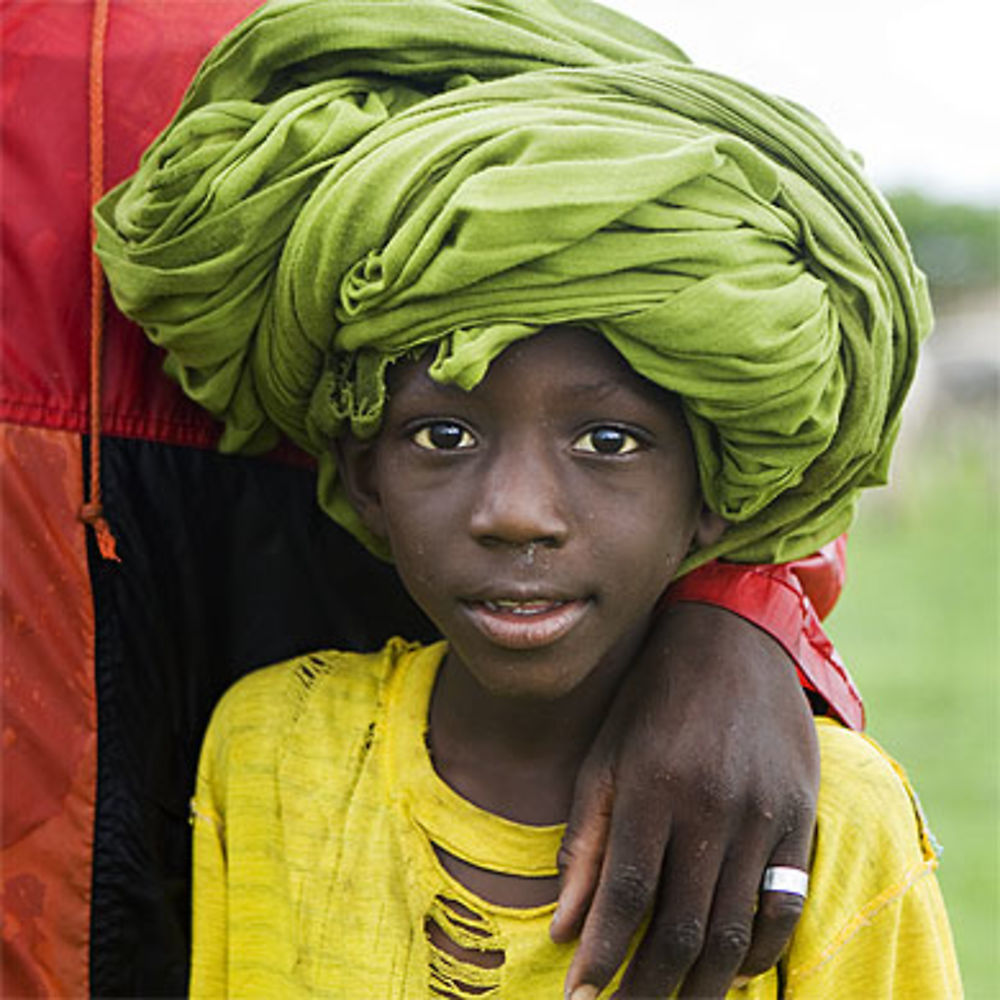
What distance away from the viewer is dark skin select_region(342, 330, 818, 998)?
1.57m

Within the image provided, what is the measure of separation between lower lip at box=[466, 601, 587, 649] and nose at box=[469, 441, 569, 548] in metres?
0.08

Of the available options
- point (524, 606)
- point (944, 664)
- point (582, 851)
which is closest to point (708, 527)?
point (524, 606)

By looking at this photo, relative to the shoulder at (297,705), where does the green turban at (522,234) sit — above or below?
above

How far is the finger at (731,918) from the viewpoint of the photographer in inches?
62.9

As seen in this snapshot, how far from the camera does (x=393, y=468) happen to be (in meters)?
1.67

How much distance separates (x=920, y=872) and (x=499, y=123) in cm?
84

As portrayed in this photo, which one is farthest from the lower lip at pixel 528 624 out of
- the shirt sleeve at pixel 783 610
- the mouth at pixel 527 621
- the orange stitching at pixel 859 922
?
the orange stitching at pixel 859 922

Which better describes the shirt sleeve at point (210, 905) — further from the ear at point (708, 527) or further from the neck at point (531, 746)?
the ear at point (708, 527)

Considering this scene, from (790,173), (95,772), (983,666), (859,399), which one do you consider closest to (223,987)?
(95,772)

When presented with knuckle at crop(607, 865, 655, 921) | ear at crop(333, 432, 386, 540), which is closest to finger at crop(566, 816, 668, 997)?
knuckle at crop(607, 865, 655, 921)

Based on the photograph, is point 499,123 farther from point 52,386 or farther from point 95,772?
point 95,772

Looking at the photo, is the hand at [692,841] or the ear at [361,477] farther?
the ear at [361,477]

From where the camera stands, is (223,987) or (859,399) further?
(223,987)

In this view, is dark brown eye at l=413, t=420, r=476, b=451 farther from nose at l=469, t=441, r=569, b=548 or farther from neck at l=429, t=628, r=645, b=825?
neck at l=429, t=628, r=645, b=825
